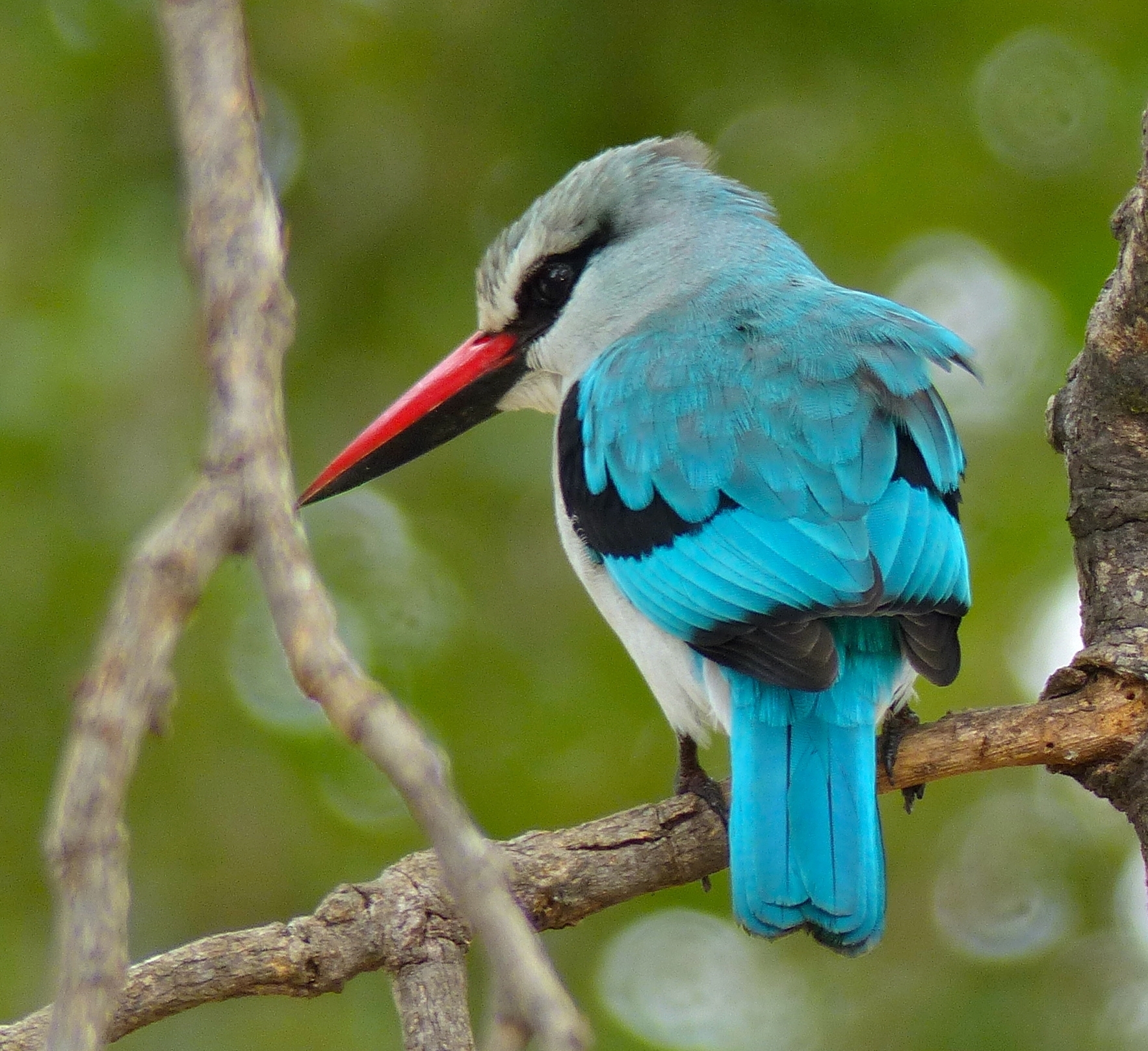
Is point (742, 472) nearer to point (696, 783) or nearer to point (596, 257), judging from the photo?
point (696, 783)

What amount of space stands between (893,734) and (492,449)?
2.17 metres

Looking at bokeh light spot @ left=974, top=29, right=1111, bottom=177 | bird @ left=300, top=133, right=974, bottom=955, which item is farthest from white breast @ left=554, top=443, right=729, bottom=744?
bokeh light spot @ left=974, top=29, right=1111, bottom=177

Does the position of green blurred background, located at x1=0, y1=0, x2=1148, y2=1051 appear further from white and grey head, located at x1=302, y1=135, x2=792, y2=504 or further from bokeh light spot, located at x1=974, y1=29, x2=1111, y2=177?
white and grey head, located at x1=302, y1=135, x2=792, y2=504

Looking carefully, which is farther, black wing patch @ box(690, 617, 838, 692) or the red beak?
the red beak

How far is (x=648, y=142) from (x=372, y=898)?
89.4 inches

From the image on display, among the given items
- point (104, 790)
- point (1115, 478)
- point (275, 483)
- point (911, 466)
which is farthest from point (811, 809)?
point (104, 790)

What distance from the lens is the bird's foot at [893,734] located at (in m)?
2.88

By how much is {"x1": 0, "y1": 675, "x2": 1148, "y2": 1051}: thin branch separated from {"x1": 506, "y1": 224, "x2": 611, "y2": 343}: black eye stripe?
59.6 inches

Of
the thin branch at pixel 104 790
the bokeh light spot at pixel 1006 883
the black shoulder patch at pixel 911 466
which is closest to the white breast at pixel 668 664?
the black shoulder patch at pixel 911 466

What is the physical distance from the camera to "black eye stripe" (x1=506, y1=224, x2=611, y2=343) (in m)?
3.92

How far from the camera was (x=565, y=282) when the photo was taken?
3.92 meters

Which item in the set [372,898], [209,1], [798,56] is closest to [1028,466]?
[798,56]

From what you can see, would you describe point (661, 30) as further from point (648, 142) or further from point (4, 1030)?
point (4, 1030)

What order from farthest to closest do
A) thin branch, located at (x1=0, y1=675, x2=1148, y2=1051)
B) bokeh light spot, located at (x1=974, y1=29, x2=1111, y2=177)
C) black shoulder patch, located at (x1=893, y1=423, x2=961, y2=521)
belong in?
1. bokeh light spot, located at (x1=974, y1=29, x2=1111, y2=177)
2. black shoulder patch, located at (x1=893, y1=423, x2=961, y2=521)
3. thin branch, located at (x1=0, y1=675, x2=1148, y2=1051)
